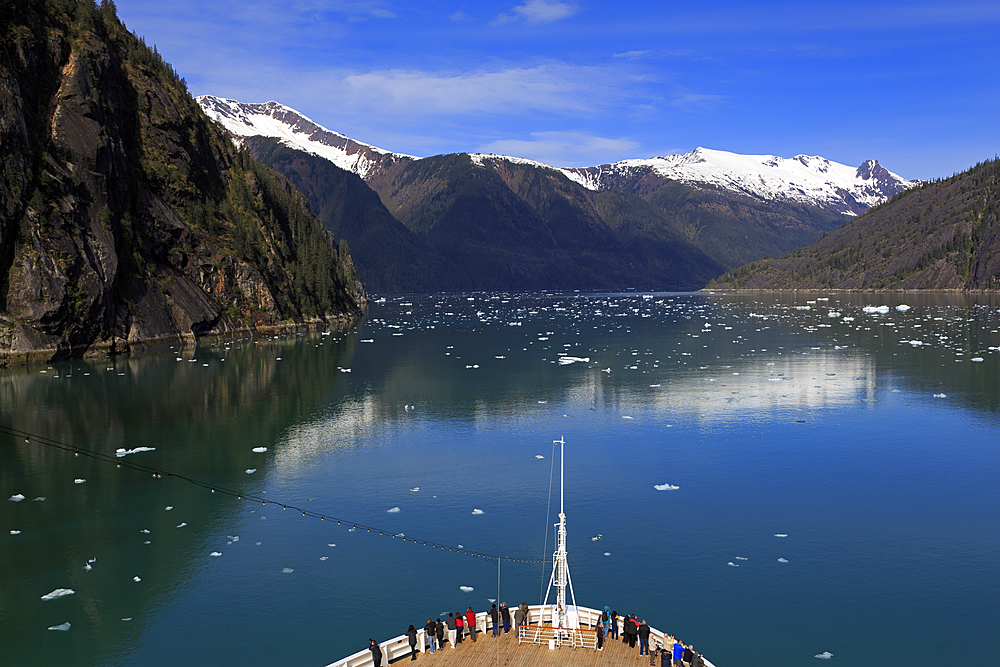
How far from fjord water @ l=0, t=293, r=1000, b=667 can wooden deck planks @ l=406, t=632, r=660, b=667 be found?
3167mm

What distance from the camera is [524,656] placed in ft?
79.4

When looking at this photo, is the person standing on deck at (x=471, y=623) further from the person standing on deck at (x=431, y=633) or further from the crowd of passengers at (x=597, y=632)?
the person standing on deck at (x=431, y=633)

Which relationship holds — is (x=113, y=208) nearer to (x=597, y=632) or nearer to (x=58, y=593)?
(x=58, y=593)

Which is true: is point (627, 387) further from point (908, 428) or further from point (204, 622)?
point (204, 622)

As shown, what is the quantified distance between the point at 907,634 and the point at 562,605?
12.5m

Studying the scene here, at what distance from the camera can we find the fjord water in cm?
2752

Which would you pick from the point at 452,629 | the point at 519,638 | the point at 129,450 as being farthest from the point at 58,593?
the point at 129,450

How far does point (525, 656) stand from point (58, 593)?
62.1 feet

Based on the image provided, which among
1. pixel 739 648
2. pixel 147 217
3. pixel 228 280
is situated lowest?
pixel 739 648

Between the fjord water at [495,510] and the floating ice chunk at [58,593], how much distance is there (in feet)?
1.27

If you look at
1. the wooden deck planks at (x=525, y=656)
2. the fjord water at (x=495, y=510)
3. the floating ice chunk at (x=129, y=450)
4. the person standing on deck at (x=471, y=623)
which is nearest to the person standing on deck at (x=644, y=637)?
the wooden deck planks at (x=525, y=656)

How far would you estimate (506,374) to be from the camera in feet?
285

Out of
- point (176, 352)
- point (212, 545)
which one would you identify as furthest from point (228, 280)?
point (212, 545)

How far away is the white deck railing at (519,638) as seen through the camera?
77.4 feet
